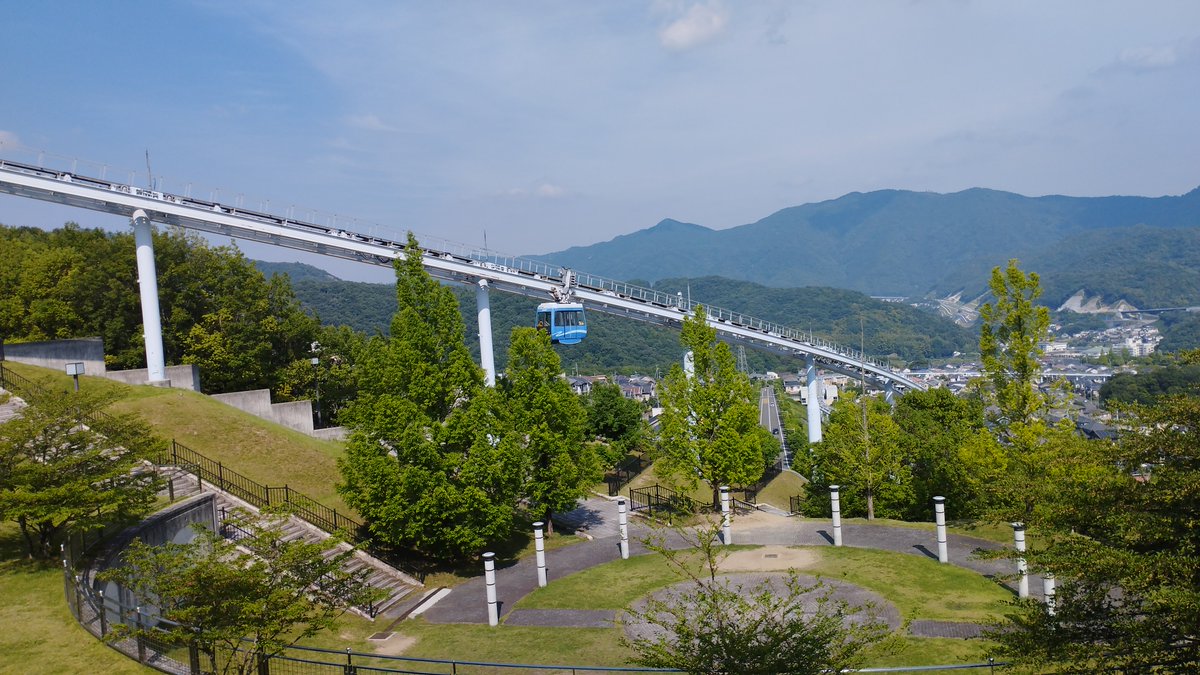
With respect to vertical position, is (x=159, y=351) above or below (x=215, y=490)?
above

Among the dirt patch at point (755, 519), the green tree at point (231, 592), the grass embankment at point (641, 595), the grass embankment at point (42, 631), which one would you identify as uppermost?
the green tree at point (231, 592)

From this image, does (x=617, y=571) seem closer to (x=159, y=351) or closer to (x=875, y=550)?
(x=875, y=550)

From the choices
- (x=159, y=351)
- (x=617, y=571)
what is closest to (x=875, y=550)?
(x=617, y=571)

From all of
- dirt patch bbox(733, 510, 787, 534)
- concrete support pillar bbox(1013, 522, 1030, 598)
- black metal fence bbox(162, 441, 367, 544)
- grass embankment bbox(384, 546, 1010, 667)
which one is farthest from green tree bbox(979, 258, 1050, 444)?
black metal fence bbox(162, 441, 367, 544)

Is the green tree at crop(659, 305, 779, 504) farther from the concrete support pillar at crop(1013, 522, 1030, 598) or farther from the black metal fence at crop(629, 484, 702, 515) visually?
the concrete support pillar at crop(1013, 522, 1030, 598)

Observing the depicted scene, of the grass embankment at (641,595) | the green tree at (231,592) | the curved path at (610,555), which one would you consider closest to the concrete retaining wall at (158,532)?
the green tree at (231,592)

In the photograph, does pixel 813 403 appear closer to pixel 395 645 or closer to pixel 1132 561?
pixel 395 645

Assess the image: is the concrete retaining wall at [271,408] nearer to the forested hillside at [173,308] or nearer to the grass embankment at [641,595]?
the forested hillside at [173,308]
